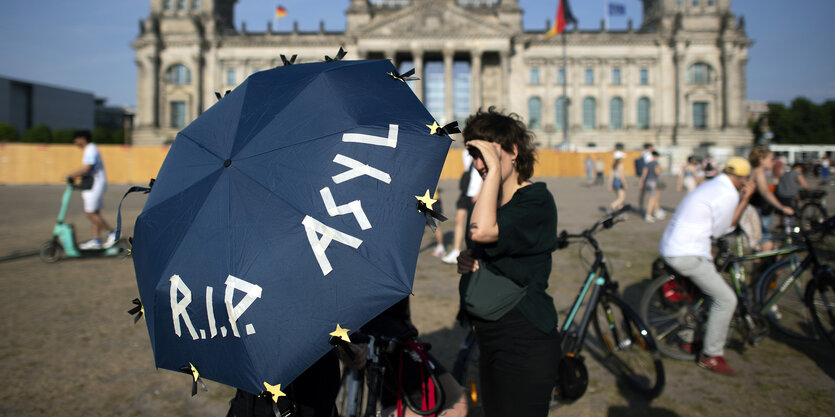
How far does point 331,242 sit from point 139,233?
0.80 meters

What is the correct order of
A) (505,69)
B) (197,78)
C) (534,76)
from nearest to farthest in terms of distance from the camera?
(505,69) < (534,76) < (197,78)

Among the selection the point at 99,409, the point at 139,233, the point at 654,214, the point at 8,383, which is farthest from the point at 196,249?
the point at 654,214

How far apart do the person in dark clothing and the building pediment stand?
5511cm

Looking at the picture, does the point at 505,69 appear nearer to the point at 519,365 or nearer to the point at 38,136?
the point at 38,136

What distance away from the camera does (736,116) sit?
55.5 metres

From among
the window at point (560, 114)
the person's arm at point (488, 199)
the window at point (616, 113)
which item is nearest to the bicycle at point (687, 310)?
the person's arm at point (488, 199)

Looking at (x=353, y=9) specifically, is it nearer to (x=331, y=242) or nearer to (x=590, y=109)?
(x=590, y=109)

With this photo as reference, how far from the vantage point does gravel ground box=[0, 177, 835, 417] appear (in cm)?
347

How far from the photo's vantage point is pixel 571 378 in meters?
3.31

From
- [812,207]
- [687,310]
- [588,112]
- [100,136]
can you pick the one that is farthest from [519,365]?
[100,136]

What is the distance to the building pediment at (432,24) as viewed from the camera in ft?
177

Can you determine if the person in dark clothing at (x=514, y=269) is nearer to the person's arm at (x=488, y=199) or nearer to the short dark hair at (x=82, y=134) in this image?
the person's arm at (x=488, y=199)

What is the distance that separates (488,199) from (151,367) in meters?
3.55

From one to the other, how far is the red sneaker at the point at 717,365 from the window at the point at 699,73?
203 feet
